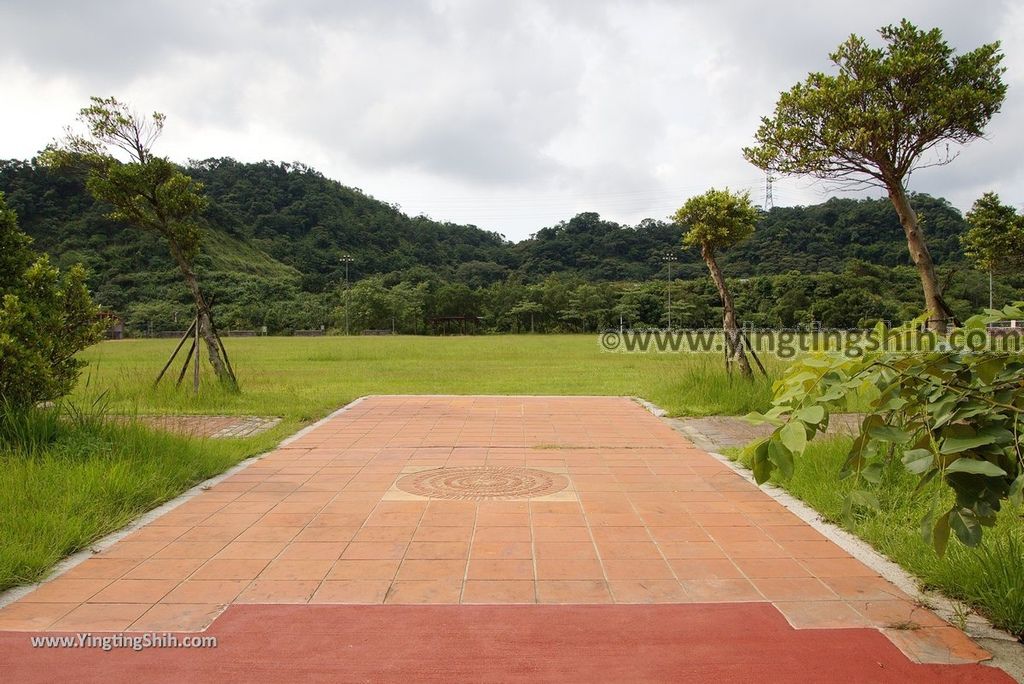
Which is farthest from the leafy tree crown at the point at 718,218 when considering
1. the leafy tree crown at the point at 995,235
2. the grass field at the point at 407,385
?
the leafy tree crown at the point at 995,235

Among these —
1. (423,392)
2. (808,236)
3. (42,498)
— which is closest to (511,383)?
(423,392)

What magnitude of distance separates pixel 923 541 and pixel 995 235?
13291mm

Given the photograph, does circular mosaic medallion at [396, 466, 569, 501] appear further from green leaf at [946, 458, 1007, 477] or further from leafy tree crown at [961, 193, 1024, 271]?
leafy tree crown at [961, 193, 1024, 271]

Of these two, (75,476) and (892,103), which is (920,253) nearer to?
(892,103)

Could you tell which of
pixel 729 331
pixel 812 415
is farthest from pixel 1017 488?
pixel 729 331

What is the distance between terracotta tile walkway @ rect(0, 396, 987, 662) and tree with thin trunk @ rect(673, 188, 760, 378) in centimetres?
570

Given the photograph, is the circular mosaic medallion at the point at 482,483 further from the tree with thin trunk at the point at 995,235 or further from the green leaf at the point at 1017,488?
the tree with thin trunk at the point at 995,235

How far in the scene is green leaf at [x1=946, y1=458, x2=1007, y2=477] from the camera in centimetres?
175

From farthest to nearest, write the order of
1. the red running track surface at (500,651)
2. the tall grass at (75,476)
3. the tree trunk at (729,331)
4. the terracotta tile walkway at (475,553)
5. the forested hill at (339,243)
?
the forested hill at (339,243), the tree trunk at (729,331), the tall grass at (75,476), the terracotta tile walkway at (475,553), the red running track surface at (500,651)

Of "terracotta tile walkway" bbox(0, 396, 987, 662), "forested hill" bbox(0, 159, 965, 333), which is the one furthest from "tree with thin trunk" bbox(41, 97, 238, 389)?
"forested hill" bbox(0, 159, 965, 333)

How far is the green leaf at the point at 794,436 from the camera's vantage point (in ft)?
5.87

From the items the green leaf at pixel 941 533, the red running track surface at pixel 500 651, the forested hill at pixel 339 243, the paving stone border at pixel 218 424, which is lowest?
the paving stone border at pixel 218 424

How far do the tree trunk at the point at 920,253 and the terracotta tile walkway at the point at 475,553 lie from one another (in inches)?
118

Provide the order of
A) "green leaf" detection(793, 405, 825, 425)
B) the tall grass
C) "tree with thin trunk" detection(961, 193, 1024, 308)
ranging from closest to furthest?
1. "green leaf" detection(793, 405, 825, 425)
2. the tall grass
3. "tree with thin trunk" detection(961, 193, 1024, 308)
